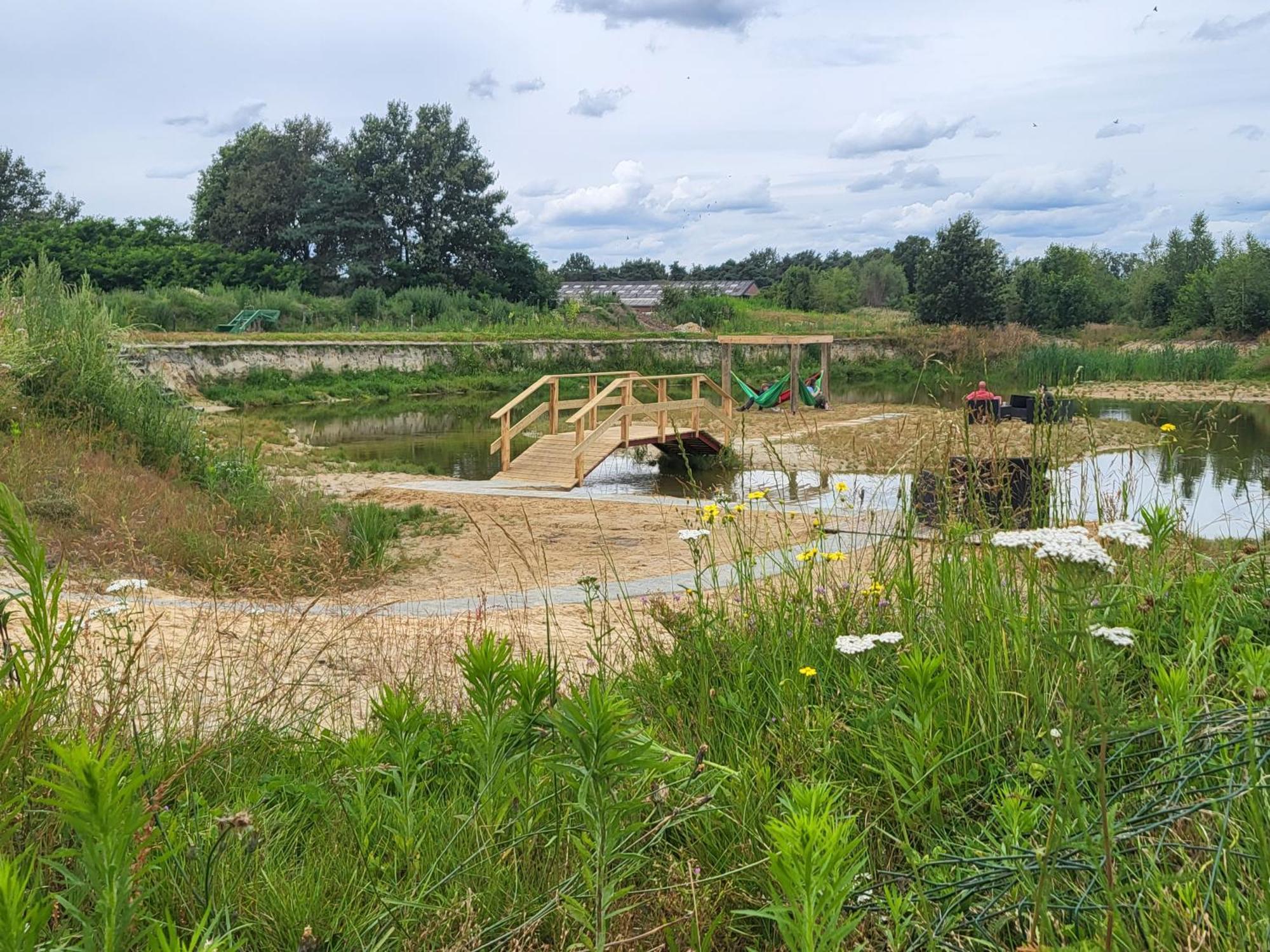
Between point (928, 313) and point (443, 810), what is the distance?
4446 cm

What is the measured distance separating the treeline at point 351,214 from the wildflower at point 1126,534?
3791cm

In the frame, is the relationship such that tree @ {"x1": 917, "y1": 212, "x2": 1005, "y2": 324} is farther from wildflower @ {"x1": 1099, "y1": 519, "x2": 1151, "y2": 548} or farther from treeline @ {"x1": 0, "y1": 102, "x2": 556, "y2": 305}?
wildflower @ {"x1": 1099, "y1": 519, "x2": 1151, "y2": 548}

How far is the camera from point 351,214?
4256 cm

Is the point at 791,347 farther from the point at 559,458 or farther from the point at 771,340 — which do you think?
the point at 559,458

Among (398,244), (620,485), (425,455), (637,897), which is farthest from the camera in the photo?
(398,244)

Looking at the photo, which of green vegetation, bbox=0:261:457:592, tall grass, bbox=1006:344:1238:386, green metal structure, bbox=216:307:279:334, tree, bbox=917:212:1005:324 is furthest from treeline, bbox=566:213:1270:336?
green vegetation, bbox=0:261:457:592

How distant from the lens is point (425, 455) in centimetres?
1672

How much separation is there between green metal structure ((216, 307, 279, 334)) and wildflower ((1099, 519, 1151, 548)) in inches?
1132

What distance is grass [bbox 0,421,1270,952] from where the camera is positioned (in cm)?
155

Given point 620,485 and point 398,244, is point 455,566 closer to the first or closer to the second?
point 620,485

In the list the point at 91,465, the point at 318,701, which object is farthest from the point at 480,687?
the point at 91,465

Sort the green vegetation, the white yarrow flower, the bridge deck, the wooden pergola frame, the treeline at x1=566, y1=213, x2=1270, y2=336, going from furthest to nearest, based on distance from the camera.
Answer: the treeline at x1=566, y1=213, x2=1270, y2=336
the wooden pergola frame
the bridge deck
the green vegetation
the white yarrow flower

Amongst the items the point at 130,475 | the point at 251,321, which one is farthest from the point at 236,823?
the point at 251,321

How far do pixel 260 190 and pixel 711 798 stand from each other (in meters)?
47.9
